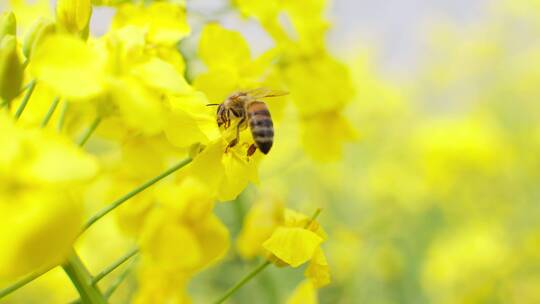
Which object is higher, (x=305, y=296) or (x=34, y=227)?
(x=34, y=227)

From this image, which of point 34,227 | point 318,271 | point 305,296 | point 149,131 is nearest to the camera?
point 34,227

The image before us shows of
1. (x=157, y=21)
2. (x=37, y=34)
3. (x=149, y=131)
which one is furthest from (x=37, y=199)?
(x=157, y=21)

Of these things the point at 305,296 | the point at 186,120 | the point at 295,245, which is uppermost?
the point at 186,120

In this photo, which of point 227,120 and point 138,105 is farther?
point 227,120

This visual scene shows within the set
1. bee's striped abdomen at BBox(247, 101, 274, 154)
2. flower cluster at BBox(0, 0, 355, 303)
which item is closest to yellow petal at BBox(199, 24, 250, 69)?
flower cluster at BBox(0, 0, 355, 303)

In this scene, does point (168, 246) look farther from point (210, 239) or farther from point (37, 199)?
point (37, 199)

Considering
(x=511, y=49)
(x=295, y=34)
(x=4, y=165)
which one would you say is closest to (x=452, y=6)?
(x=511, y=49)

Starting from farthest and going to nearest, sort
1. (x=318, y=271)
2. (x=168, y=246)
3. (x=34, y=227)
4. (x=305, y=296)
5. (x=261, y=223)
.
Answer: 1. (x=261, y=223)
2. (x=305, y=296)
3. (x=318, y=271)
4. (x=168, y=246)
5. (x=34, y=227)
